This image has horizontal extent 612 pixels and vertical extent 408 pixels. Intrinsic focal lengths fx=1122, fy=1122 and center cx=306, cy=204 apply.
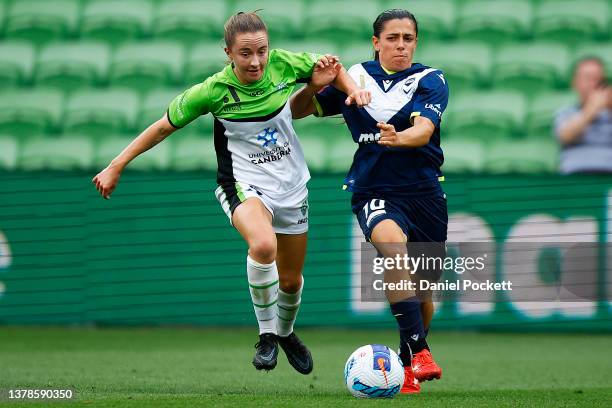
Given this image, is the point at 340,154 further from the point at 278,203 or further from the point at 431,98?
the point at 431,98

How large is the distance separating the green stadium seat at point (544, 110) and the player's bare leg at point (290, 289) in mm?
5718

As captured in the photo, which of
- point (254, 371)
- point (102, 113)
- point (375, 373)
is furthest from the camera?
point (102, 113)

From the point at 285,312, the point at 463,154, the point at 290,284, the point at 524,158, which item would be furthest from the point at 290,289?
the point at 524,158

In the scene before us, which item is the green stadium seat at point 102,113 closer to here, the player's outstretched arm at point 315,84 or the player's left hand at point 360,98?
the player's outstretched arm at point 315,84

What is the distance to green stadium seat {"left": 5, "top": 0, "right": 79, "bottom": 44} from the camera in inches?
560

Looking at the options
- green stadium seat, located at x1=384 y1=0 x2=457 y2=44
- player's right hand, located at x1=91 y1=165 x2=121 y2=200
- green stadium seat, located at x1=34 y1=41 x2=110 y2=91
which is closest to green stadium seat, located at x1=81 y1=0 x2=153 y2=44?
green stadium seat, located at x1=34 y1=41 x2=110 y2=91

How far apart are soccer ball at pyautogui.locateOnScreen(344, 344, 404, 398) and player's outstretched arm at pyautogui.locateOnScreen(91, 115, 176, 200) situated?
5.55 feet

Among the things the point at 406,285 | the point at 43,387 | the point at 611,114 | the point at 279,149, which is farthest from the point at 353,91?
the point at 611,114

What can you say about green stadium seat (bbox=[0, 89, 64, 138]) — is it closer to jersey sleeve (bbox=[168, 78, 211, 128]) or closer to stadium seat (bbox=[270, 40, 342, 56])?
stadium seat (bbox=[270, 40, 342, 56])

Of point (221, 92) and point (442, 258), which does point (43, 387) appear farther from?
point (442, 258)

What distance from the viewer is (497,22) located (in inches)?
533

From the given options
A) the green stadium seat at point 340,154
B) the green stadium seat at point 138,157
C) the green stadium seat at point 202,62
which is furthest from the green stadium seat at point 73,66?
the green stadium seat at point 340,154

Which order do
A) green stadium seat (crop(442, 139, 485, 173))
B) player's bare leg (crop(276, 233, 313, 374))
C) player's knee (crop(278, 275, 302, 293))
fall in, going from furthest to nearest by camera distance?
green stadium seat (crop(442, 139, 485, 173))
player's knee (crop(278, 275, 302, 293))
player's bare leg (crop(276, 233, 313, 374))

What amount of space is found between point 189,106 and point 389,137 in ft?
3.90
